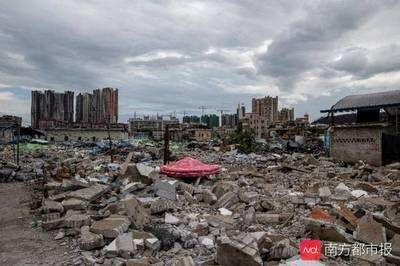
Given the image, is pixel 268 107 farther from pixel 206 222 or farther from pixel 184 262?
pixel 184 262

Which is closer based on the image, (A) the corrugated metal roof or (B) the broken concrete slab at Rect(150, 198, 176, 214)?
(B) the broken concrete slab at Rect(150, 198, 176, 214)

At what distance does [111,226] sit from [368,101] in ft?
60.0

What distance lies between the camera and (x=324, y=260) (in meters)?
4.50

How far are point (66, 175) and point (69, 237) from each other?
6.77 meters

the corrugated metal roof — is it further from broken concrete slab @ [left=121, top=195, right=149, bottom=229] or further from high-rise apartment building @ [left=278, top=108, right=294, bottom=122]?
high-rise apartment building @ [left=278, top=108, right=294, bottom=122]

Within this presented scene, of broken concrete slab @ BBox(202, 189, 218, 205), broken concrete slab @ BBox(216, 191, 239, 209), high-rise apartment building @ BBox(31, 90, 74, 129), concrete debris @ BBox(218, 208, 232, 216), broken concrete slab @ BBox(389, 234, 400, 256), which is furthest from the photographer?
high-rise apartment building @ BBox(31, 90, 74, 129)

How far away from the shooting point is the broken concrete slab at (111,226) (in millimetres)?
5391

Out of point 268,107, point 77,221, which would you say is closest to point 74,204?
point 77,221

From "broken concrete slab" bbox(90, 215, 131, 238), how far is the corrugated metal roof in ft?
54.1

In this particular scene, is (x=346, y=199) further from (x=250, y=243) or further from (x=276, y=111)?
(x=276, y=111)

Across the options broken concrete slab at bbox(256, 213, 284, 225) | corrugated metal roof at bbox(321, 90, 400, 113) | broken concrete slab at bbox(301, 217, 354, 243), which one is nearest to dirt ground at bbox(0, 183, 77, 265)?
broken concrete slab at bbox(256, 213, 284, 225)

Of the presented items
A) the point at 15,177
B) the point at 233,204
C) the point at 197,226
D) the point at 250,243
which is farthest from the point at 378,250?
the point at 15,177

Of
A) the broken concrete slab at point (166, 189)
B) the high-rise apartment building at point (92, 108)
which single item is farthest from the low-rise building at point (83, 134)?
the broken concrete slab at point (166, 189)

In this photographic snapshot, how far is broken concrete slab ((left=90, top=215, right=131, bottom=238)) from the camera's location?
17.7ft
